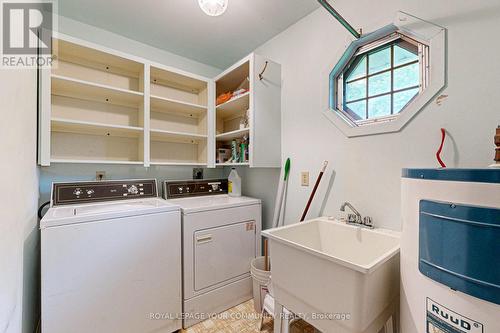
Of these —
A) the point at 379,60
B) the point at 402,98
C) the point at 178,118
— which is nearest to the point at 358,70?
the point at 379,60

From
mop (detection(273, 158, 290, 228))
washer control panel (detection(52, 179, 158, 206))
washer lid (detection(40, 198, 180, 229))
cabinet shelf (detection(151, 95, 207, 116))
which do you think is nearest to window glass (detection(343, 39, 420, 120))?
mop (detection(273, 158, 290, 228))

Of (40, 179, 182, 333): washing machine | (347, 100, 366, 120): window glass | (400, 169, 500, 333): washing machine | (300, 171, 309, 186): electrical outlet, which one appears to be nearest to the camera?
(400, 169, 500, 333): washing machine

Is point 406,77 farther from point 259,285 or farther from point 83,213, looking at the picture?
point 83,213

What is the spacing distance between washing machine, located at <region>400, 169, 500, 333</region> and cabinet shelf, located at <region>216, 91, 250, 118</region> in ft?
5.26

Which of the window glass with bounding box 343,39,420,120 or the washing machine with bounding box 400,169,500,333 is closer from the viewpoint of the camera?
the washing machine with bounding box 400,169,500,333

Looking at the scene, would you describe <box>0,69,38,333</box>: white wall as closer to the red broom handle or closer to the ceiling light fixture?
the ceiling light fixture

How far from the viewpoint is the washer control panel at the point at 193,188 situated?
6.86 feet

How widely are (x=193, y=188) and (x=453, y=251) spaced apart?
206 centimetres

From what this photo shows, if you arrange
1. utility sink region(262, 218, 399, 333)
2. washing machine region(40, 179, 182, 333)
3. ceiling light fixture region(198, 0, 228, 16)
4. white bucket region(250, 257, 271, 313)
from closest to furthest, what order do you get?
utility sink region(262, 218, 399, 333), washing machine region(40, 179, 182, 333), ceiling light fixture region(198, 0, 228, 16), white bucket region(250, 257, 271, 313)

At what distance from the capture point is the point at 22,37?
1071 mm

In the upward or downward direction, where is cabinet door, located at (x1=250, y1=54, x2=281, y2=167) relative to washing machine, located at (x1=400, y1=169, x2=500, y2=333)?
upward

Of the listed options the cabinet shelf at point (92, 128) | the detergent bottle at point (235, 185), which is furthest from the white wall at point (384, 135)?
the cabinet shelf at point (92, 128)

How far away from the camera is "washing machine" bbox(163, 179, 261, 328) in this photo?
5.32 feet

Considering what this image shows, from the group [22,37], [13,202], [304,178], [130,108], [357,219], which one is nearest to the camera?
[13,202]
